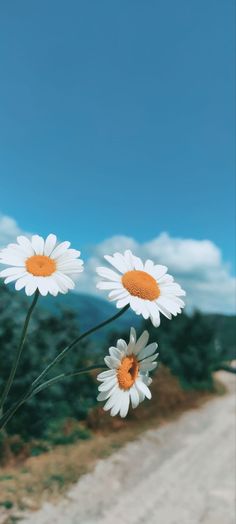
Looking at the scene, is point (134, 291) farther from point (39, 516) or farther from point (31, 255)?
point (39, 516)

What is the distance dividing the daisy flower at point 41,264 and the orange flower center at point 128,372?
0.30 m

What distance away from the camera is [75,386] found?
1075cm

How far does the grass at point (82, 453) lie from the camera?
300 inches

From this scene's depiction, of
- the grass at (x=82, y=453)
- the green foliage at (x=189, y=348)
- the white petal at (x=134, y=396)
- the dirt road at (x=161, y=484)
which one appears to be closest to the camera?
the white petal at (x=134, y=396)

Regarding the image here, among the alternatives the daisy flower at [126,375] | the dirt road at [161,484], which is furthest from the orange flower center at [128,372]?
the dirt road at [161,484]

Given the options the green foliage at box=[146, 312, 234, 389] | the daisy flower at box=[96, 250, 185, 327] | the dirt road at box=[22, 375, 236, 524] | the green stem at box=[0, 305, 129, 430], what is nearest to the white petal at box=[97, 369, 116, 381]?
the green stem at box=[0, 305, 129, 430]

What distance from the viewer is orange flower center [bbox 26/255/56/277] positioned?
118 cm

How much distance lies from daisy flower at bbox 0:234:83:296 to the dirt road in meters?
6.84

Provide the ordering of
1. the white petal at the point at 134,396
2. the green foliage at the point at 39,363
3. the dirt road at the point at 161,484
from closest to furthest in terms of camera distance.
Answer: the white petal at the point at 134,396, the dirt road at the point at 161,484, the green foliage at the point at 39,363

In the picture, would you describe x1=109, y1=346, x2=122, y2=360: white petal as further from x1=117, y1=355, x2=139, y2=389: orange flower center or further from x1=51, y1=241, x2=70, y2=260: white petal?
x1=51, y1=241, x2=70, y2=260: white petal

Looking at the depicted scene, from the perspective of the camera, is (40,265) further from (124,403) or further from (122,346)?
(124,403)

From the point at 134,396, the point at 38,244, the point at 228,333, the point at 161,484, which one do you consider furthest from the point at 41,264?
the point at 228,333

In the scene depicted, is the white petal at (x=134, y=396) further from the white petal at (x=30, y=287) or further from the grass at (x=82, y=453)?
the grass at (x=82, y=453)

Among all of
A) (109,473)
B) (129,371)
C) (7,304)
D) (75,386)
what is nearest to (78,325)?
(75,386)
